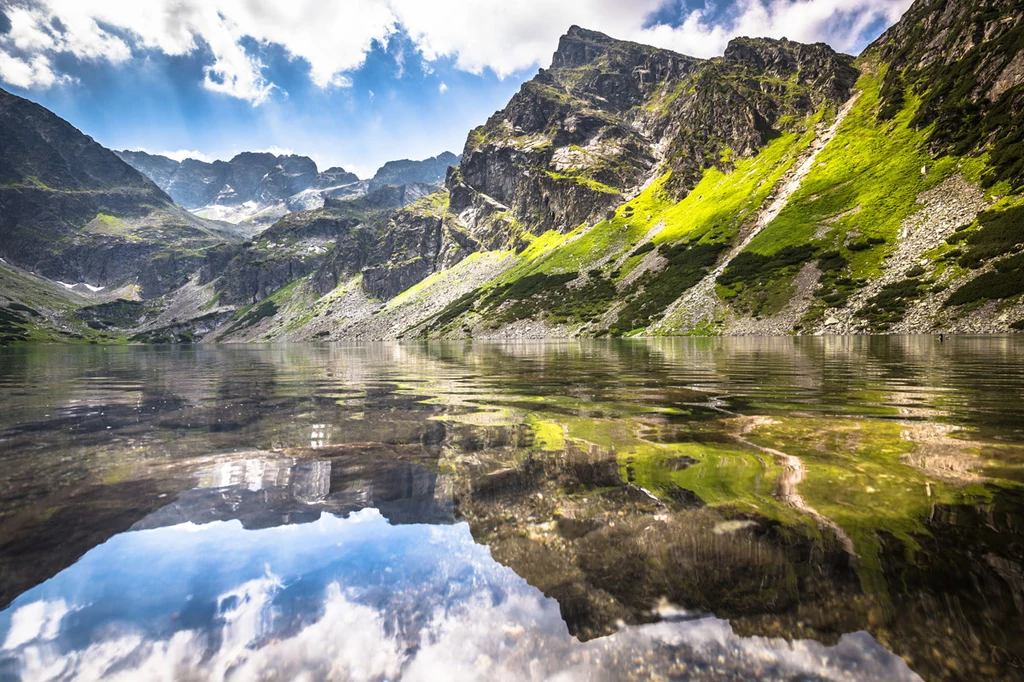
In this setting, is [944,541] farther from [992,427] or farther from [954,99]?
[954,99]

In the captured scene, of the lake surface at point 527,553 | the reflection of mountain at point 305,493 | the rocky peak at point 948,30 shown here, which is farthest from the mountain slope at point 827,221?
the reflection of mountain at point 305,493

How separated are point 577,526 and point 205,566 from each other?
3.90 meters

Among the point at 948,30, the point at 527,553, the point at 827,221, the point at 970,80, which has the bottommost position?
the point at 527,553

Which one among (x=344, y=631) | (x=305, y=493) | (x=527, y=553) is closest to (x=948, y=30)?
(x=527, y=553)

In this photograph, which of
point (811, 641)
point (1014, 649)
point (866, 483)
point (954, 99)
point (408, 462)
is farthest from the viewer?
point (954, 99)

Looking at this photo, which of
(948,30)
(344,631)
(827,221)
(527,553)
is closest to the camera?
(344,631)

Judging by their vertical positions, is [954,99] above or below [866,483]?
above

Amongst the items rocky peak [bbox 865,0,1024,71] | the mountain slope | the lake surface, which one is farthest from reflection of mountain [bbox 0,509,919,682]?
rocky peak [bbox 865,0,1024,71]

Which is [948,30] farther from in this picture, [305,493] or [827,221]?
[305,493]

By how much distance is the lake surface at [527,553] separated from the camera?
3271 mm

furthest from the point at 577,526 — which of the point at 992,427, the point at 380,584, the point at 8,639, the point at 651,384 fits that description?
the point at 651,384

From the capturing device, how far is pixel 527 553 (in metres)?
4.93

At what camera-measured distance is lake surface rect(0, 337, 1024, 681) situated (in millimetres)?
3271

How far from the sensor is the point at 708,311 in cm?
9619
